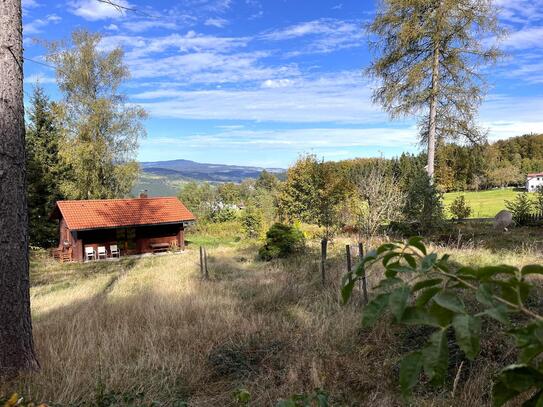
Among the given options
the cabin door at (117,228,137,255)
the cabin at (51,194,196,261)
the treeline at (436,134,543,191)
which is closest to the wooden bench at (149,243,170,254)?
the cabin at (51,194,196,261)

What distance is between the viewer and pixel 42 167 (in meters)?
27.3

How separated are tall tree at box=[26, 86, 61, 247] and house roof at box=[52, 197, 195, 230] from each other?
1.01 m

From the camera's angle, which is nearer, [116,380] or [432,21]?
[116,380]

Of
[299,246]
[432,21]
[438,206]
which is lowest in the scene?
[299,246]

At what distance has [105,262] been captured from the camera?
23188mm

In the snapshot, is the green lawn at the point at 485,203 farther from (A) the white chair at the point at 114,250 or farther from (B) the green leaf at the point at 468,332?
(B) the green leaf at the point at 468,332

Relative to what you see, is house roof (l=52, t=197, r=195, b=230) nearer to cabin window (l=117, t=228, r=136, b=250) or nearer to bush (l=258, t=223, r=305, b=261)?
cabin window (l=117, t=228, r=136, b=250)

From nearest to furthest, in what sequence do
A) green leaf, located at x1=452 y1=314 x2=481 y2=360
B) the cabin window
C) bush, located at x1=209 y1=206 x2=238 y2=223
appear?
1. green leaf, located at x1=452 y1=314 x2=481 y2=360
2. the cabin window
3. bush, located at x1=209 y1=206 x2=238 y2=223

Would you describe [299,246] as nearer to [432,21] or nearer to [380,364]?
[432,21]

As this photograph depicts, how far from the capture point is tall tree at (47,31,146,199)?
25.9m

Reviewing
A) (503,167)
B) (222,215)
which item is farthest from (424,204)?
(503,167)

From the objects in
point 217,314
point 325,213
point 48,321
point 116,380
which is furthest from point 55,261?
point 116,380

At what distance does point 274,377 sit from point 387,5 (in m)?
16.3

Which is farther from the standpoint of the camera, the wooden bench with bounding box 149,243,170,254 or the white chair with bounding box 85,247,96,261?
the wooden bench with bounding box 149,243,170,254
